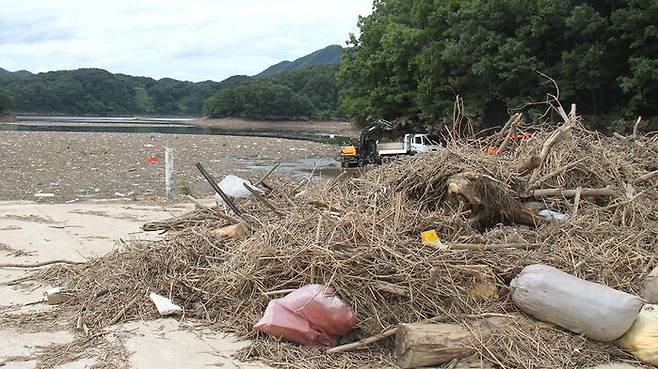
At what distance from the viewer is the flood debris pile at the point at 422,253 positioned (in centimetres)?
418

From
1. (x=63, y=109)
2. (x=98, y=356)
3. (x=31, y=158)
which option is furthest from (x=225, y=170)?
(x=63, y=109)

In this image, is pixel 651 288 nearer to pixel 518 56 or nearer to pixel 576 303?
pixel 576 303

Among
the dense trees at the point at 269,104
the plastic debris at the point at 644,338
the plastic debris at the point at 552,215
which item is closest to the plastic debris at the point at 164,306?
the plastic debris at the point at 644,338

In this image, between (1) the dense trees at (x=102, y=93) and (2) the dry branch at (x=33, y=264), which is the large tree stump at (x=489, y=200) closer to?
(2) the dry branch at (x=33, y=264)

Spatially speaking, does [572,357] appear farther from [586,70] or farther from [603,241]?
[586,70]

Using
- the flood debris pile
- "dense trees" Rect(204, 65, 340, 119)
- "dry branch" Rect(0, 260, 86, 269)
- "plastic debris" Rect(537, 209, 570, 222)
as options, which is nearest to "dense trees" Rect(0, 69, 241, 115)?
"dense trees" Rect(204, 65, 340, 119)

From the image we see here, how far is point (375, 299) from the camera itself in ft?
13.9

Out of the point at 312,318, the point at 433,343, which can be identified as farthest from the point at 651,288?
the point at 312,318

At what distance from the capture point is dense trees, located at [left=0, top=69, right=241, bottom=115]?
114 meters

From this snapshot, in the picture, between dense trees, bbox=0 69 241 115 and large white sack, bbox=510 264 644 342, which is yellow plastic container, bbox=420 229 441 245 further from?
dense trees, bbox=0 69 241 115

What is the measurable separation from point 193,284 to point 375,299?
167 cm

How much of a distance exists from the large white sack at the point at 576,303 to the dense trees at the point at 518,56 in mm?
14928

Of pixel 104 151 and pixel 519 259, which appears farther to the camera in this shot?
pixel 104 151

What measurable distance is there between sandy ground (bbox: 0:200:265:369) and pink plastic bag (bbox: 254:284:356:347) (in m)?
0.31
